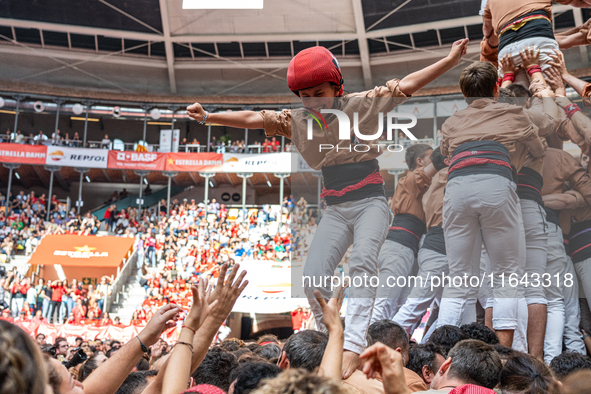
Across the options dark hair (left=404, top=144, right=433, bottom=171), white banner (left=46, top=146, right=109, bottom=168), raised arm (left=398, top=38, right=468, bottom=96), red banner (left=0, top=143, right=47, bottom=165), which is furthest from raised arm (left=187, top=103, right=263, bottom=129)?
red banner (left=0, top=143, right=47, bottom=165)

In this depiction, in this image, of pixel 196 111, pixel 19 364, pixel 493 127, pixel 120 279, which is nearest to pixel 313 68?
pixel 196 111

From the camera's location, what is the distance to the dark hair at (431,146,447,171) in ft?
13.1

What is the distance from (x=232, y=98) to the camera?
79.6ft

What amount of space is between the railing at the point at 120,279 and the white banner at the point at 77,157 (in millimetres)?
5231

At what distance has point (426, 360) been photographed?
3.25 metres

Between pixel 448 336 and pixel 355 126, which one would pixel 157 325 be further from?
pixel 448 336

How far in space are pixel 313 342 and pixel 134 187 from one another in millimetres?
27280

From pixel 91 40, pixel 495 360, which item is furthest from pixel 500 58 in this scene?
pixel 91 40

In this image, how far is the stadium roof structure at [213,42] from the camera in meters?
21.0

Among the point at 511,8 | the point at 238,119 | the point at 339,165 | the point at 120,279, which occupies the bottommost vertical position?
the point at 120,279

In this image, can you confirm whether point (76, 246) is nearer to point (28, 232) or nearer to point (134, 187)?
point (28, 232)

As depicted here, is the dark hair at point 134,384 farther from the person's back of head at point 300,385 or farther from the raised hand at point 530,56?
the raised hand at point 530,56

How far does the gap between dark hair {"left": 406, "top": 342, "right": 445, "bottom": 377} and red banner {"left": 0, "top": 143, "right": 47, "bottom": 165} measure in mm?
23319

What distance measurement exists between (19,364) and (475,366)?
2.01 metres
